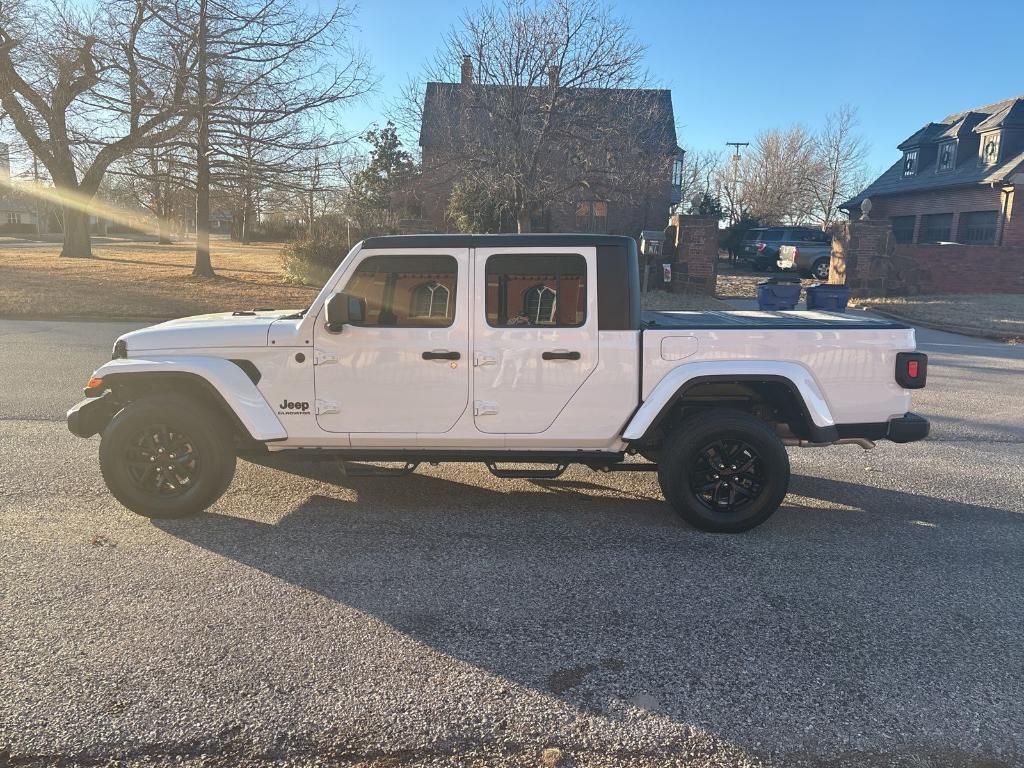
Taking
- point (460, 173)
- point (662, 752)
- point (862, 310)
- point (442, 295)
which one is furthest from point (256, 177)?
point (662, 752)

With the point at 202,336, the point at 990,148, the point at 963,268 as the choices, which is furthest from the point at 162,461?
the point at 990,148

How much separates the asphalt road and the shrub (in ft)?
57.5

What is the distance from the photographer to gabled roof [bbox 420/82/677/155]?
1808 cm

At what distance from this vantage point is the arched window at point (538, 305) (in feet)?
15.3

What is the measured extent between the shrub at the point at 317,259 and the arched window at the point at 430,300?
60.8 feet

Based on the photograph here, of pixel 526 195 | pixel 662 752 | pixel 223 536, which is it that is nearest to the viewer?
pixel 662 752

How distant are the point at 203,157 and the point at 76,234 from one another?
13586 millimetres

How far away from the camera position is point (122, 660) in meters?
3.16

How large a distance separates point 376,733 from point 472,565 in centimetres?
150

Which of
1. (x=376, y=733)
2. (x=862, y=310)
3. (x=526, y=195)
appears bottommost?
(x=376, y=733)

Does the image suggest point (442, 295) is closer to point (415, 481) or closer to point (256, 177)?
point (415, 481)

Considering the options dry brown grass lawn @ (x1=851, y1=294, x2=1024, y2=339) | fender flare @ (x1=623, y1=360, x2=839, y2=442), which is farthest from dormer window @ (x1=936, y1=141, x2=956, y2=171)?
fender flare @ (x1=623, y1=360, x2=839, y2=442)

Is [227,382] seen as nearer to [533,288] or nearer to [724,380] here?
[533,288]

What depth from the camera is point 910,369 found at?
462 cm
